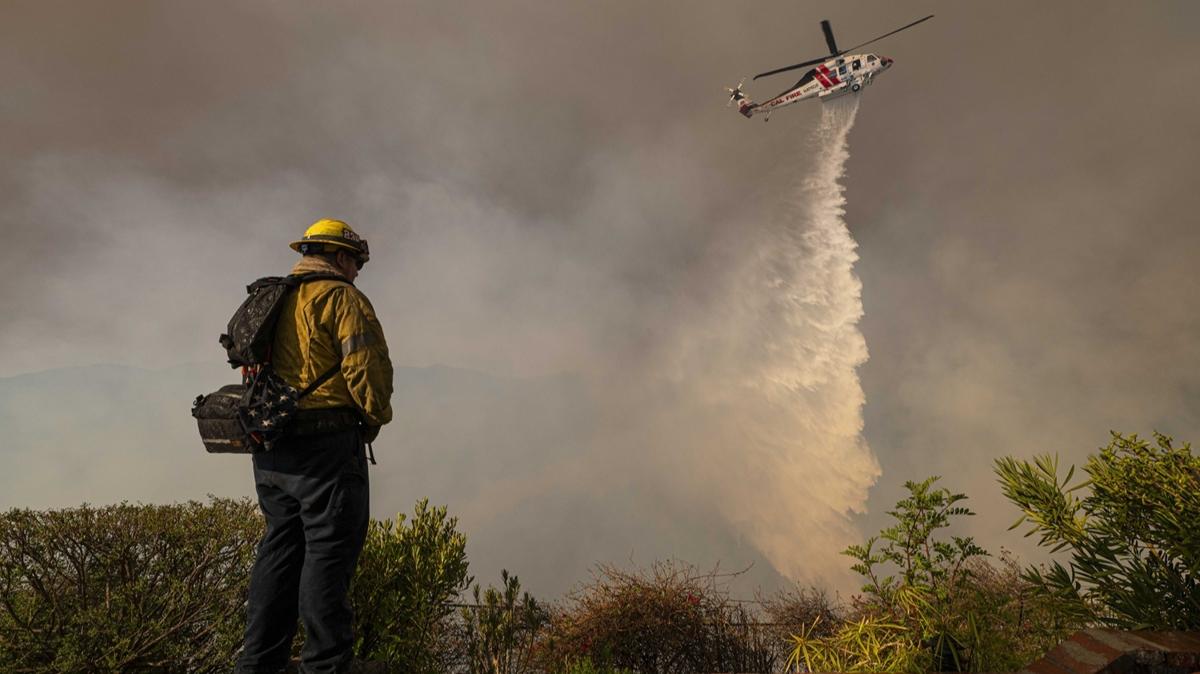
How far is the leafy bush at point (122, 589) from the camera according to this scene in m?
5.89

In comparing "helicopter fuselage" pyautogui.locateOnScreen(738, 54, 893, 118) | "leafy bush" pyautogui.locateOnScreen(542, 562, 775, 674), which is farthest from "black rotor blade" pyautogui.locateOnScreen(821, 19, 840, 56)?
"leafy bush" pyautogui.locateOnScreen(542, 562, 775, 674)

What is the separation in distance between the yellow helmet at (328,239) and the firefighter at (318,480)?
0.26 m

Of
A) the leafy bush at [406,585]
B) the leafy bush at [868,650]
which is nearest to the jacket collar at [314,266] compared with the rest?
the leafy bush at [406,585]

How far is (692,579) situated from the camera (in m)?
8.68

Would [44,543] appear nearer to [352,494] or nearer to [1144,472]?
[352,494]

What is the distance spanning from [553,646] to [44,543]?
529cm

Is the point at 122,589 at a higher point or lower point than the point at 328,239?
lower

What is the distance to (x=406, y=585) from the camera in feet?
20.9

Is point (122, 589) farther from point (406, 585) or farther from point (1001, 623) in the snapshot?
point (1001, 623)

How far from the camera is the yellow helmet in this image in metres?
5.02

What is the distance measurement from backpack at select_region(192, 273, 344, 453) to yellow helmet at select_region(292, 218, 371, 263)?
31 centimetres

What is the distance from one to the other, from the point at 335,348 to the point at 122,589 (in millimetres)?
3645

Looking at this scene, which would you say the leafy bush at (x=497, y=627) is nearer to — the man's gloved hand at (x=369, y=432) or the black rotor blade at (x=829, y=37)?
the man's gloved hand at (x=369, y=432)

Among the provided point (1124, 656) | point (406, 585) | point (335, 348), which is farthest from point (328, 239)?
point (1124, 656)
